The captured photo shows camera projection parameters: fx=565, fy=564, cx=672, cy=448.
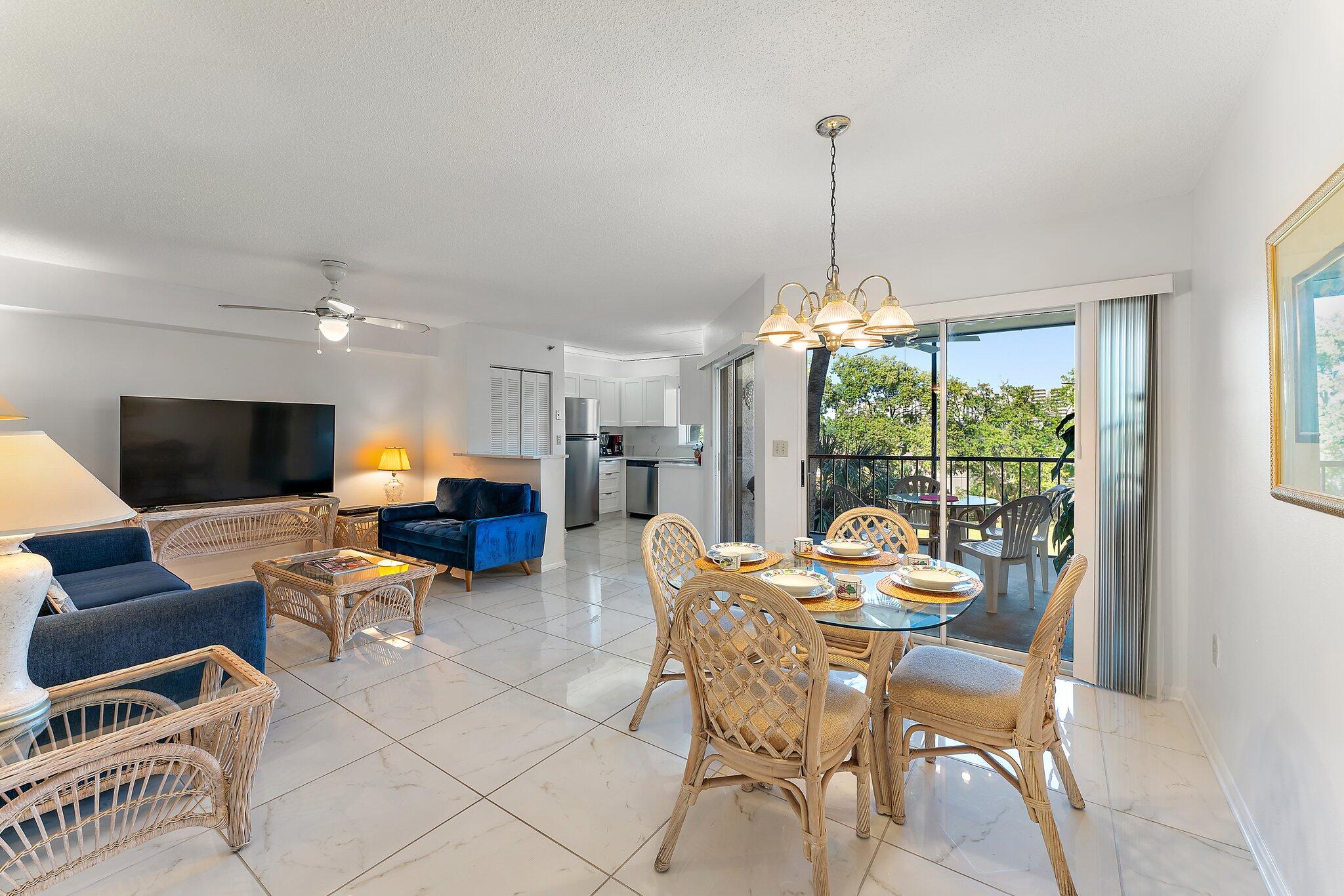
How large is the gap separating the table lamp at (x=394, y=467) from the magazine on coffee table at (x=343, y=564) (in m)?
1.99

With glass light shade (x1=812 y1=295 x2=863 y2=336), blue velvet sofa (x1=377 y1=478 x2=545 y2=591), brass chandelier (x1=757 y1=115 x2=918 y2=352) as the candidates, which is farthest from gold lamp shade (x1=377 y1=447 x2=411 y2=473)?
glass light shade (x1=812 y1=295 x2=863 y2=336)

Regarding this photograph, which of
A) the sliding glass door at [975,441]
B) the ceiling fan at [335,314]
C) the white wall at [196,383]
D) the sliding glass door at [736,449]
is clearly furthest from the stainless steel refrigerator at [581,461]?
the sliding glass door at [975,441]

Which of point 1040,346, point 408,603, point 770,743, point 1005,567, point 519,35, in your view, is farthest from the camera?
point 408,603

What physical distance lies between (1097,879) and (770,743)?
3.44ft

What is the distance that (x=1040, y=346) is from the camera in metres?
3.17

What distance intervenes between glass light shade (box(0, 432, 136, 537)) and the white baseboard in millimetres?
3182

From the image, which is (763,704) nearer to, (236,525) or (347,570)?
(347,570)

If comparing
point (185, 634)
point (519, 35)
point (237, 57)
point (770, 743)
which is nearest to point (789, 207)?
point (519, 35)

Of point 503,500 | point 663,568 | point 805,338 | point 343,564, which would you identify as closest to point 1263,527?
point 805,338

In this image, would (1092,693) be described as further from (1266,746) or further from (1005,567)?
(1266,746)

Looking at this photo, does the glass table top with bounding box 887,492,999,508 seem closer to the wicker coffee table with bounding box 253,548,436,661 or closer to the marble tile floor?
the marble tile floor

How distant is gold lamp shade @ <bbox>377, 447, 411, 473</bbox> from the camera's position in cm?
575

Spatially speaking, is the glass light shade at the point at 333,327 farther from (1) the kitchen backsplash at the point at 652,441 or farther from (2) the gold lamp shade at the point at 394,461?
(1) the kitchen backsplash at the point at 652,441

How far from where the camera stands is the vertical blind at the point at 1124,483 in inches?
109
